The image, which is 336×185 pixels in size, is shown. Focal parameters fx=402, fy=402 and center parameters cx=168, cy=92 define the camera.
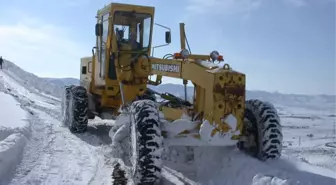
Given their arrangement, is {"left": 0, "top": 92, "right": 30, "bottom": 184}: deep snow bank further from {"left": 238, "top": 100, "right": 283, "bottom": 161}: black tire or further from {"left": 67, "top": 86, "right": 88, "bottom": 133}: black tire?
{"left": 238, "top": 100, "right": 283, "bottom": 161}: black tire

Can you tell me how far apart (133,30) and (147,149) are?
492 centimetres

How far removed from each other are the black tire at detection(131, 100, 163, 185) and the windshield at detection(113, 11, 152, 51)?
4153mm

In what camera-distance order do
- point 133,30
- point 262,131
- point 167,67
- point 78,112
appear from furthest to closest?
1. point 78,112
2. point 133,30
3. point 167,67
4. point 262,131

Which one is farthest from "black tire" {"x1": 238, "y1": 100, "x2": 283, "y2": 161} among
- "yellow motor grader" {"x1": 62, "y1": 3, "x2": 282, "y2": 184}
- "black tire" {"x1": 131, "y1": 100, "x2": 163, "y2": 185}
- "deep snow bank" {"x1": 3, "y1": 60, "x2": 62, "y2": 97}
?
"deep snow bank" {"x1": 3, "y1": 60, "x2": 62, "y2": 97}

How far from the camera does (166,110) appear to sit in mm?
6543

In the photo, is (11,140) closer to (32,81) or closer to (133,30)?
(133,30)

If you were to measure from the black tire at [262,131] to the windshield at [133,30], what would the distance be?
13.1 feet

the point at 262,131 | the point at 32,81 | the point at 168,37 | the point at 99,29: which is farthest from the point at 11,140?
the point at 32,81

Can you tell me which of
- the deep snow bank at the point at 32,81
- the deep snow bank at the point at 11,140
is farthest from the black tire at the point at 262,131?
the deep snow bank at the point at 32,81

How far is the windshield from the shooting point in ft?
30.9

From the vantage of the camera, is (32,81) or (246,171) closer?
(246,171)

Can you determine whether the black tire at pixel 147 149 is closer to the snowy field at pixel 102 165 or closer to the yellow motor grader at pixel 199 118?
the yellow motor grader at pixel 199 118

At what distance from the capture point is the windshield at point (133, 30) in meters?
9.42

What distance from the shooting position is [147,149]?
17.5ft
